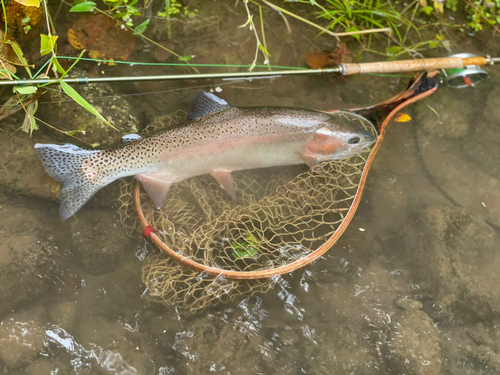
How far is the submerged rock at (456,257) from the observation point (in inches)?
139

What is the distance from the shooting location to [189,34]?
413 centimetres

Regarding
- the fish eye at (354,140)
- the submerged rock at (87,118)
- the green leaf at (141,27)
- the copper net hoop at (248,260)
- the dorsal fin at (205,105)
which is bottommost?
the copper net hoop at (248,260)

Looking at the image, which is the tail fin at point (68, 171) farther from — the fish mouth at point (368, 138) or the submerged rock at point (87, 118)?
the fish mouth at point (368, 138)

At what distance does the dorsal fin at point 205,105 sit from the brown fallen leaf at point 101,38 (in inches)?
49.9

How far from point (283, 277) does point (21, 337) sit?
6.92 feet

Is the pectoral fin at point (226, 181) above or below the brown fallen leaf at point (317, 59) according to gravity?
below

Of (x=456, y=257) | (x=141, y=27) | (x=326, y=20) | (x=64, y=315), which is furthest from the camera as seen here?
(x=326, y=20)

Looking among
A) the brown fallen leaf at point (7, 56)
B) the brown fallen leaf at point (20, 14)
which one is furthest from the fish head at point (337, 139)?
the brown fallen leaf at point (20, 14)

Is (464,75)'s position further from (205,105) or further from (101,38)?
(101,38)

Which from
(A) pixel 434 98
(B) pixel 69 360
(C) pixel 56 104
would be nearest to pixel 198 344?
(B) pixel 69 360

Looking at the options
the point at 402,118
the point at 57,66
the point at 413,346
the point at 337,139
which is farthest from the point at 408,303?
the point at 57,66

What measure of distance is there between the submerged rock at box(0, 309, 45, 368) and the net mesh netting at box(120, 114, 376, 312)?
0.89 m

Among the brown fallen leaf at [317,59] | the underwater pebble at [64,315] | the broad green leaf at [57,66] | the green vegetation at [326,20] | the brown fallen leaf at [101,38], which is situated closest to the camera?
the broad green leaf at [57,66]

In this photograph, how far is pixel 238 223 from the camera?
3.33m
